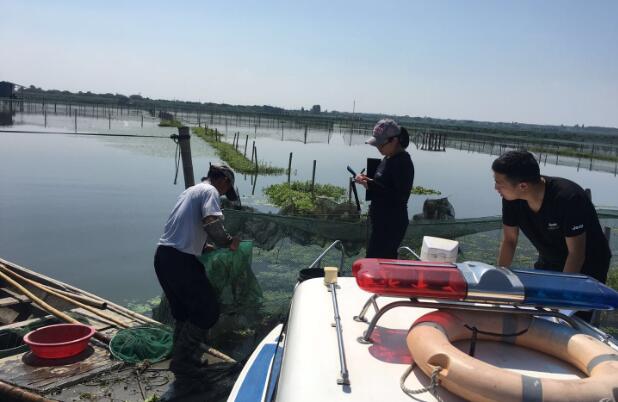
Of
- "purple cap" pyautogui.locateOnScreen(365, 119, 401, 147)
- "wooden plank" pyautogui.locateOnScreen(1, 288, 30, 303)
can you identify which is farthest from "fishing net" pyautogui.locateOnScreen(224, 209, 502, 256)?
"wooden plank" pyautogui.locateOnScreen(1, 288, 30, 303)

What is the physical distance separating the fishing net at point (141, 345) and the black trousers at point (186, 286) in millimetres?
544

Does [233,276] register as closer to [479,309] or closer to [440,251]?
[440,251]

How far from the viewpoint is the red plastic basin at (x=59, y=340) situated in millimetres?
4383

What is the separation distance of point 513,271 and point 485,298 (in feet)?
0.79

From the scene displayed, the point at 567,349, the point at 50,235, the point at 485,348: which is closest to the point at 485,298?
the point at 485,348

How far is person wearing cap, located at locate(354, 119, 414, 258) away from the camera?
4.42 metres

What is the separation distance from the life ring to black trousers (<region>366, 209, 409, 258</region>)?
7.95 ft

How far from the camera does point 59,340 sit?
4.72 meters

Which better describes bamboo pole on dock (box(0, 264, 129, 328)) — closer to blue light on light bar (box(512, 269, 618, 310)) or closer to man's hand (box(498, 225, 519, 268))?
man's hand (box(498, 225, 519, 268))

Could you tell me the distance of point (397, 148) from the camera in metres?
4.50

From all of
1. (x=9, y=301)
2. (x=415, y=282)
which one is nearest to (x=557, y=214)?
(x=415, y=282)

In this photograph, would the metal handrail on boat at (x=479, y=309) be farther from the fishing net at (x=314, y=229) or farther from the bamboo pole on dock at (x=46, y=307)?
the fishing net at (x=314, y=229)

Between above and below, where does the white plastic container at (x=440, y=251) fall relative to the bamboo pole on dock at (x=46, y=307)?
above

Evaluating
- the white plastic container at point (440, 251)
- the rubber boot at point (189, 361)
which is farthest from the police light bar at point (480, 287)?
the rubber boot at point (189, 361)
